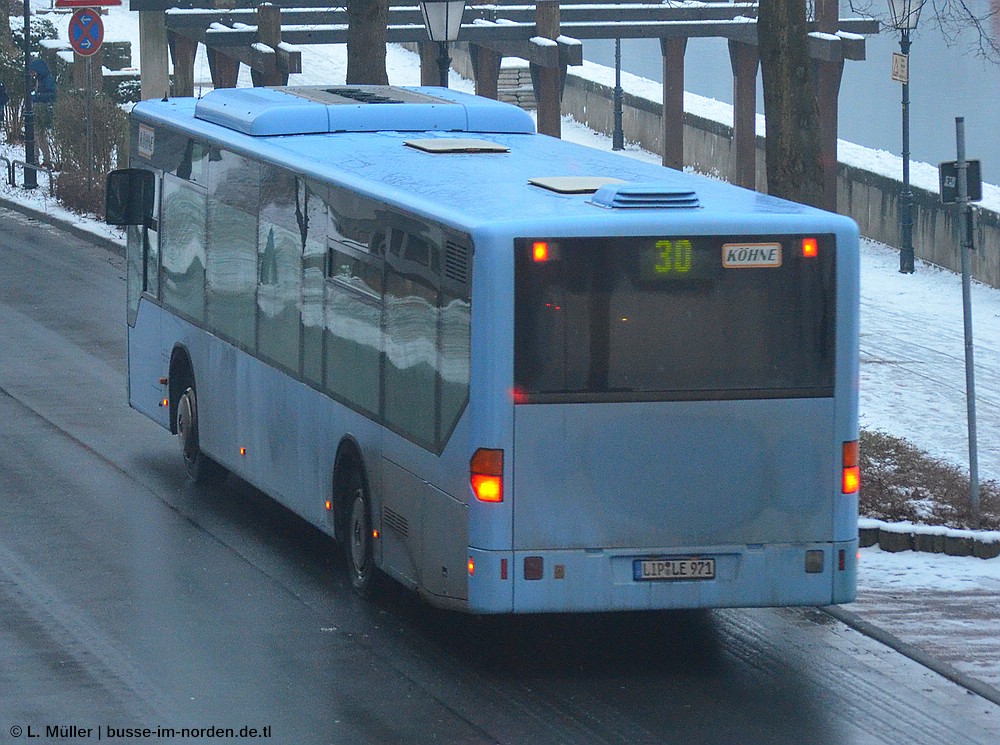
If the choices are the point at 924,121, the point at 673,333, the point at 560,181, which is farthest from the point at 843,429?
the point at 924,121

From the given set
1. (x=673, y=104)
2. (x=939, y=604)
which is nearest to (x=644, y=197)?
(x=939, y=604)

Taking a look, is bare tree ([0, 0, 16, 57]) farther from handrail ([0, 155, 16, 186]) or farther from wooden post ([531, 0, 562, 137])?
wooden post ([531, 0, 562, 137])

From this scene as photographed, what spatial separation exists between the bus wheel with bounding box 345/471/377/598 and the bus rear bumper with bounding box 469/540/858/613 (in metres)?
1.68

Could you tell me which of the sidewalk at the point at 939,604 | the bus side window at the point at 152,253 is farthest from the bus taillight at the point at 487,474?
the bus side window at the point at 152,253

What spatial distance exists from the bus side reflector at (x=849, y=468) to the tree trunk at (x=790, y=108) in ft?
20.4

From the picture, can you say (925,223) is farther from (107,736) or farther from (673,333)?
(107,736)

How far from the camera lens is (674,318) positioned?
10.4 m

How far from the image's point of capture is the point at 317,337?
12.7 meters

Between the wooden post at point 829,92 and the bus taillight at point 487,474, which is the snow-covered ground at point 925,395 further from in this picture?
the bus taillight at point 487,474

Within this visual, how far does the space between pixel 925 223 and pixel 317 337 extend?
59.4 feet

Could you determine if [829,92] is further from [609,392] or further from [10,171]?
[609,392]

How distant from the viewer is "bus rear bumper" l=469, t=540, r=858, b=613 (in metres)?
10.3

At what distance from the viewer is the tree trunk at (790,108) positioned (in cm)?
1670

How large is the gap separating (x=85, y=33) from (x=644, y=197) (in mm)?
23210
